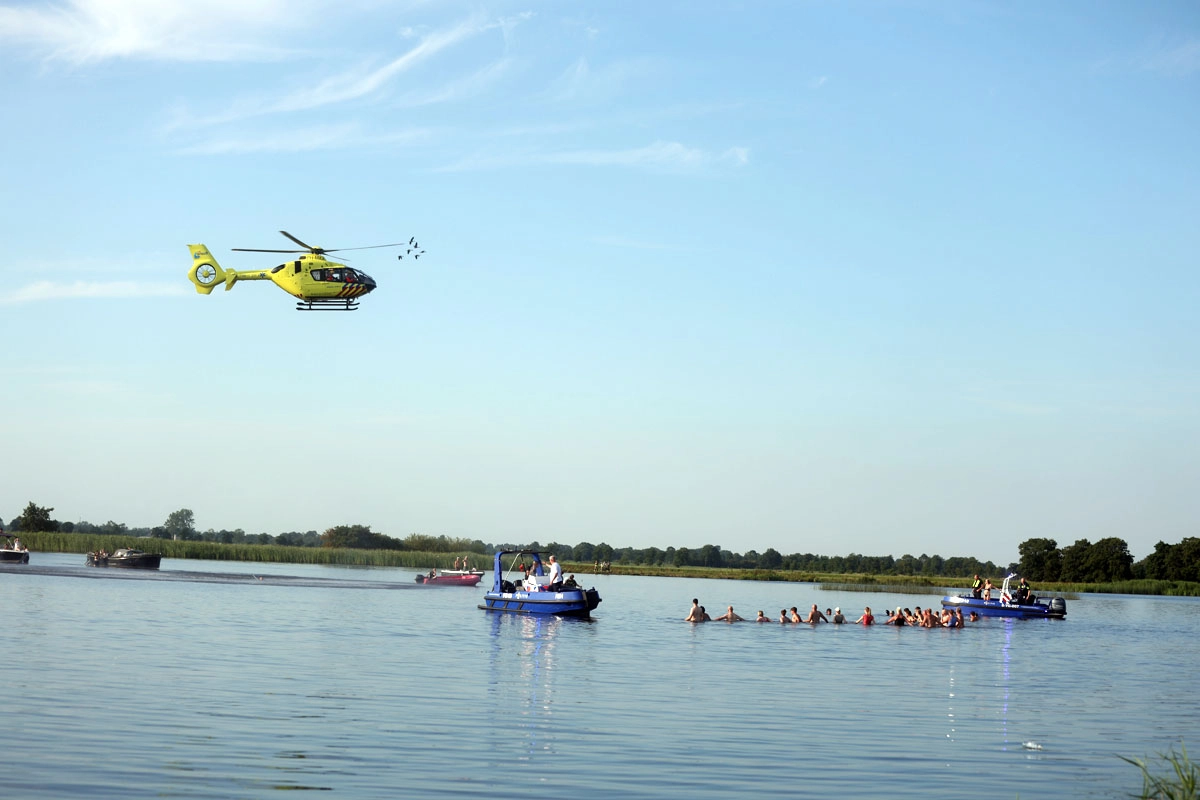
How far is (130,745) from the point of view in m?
20.1

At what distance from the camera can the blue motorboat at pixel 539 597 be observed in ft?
179

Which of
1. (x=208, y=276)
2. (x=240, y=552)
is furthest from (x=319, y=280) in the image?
(x=240, y=552)

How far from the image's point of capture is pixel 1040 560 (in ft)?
518

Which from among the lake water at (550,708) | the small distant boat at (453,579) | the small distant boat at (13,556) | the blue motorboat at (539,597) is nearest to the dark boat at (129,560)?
the small distant boat at (13,556)

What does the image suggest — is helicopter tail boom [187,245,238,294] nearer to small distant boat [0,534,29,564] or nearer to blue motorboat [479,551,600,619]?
blue motorboat [479,551,600,619]

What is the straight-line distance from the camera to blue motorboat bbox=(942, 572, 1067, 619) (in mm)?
71688

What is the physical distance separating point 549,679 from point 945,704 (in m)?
10.3

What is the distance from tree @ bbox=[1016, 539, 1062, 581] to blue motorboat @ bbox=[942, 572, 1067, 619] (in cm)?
8565

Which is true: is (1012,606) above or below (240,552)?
above

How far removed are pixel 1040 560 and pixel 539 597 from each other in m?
119

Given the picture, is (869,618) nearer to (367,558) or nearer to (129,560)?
(129,560)

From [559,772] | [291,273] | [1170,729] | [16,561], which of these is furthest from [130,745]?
[16,561]

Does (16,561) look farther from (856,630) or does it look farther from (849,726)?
(849,726)

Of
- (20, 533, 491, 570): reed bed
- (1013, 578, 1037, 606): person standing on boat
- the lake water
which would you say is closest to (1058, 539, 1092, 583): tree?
(20, 533, 491, 570): reed bed
